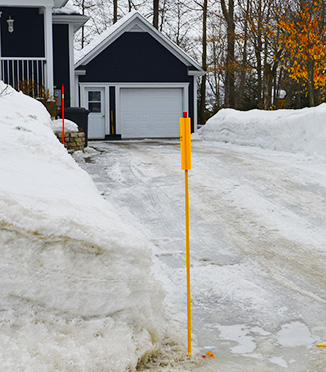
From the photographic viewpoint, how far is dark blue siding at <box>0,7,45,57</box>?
19.3m

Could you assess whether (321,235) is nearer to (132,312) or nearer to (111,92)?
(132,312)

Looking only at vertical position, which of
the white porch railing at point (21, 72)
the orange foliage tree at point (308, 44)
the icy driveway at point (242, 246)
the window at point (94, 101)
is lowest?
the icy driveway at point (242, 246)

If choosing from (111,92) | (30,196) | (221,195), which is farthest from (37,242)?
(111,92)

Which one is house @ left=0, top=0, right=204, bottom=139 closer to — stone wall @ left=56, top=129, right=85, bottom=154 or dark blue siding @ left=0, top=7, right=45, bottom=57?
dark blue siding @ left=0, top=7, right=45, bottom=57

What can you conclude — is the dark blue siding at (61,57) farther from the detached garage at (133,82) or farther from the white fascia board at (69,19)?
the detached garage at (133,82)

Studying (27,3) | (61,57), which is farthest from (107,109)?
(27,3)

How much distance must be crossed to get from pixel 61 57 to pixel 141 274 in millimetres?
18746

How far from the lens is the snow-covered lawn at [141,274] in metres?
3.34

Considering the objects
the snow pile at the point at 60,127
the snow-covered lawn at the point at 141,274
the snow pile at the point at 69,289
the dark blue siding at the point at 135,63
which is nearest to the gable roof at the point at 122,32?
the dark blue siding at the point at 135,63

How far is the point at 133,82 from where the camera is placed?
2348cm

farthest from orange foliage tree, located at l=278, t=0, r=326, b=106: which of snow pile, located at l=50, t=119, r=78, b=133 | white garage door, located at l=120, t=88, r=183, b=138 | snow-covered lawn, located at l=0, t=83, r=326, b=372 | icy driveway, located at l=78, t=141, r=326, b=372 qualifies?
snow-covered lawn, located at l=0, t=83, r=326, b=372

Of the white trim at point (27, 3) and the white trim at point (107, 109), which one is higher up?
the white trim at point (27, 3)

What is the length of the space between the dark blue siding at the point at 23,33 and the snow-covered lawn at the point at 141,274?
1163 cm

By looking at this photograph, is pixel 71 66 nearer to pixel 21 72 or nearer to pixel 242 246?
pixel 21 72
